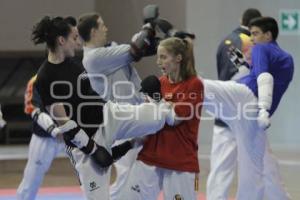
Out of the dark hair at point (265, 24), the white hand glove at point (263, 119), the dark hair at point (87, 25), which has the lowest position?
the white hand glove at point (263, 119)

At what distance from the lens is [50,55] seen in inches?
178

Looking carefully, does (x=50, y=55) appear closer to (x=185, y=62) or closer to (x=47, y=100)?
(x=47, y=100)

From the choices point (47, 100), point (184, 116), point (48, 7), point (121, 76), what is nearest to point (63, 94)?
point (47, 100)

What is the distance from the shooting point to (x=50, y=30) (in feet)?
14.8

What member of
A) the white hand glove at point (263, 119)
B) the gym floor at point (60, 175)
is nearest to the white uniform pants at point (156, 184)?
the white hand glove at point (263, 119)

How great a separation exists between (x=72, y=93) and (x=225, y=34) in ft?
24.6

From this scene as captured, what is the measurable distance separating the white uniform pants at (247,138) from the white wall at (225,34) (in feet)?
19.2

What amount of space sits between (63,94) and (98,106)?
0.80 ft

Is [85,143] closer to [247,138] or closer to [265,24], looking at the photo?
[247,138]

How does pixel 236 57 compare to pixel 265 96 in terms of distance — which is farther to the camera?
pixel 236 57

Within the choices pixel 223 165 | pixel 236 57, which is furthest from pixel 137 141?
pixel 236 57

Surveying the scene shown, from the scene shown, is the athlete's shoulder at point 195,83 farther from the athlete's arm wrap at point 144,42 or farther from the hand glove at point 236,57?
the hand glove at point 236,57

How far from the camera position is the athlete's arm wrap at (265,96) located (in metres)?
5.03

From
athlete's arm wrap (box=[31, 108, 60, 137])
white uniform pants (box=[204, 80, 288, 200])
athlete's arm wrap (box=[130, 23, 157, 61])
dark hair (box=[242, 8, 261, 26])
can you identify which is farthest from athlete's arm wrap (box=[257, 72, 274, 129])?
athlete's arm wrap (box=[31, 108, 60, 137])
